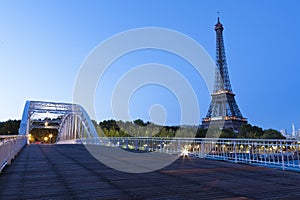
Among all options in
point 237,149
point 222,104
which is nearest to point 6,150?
point 237,149

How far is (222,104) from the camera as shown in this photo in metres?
54.8

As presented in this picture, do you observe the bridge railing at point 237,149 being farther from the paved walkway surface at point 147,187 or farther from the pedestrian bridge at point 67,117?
the pedestrian bridge at point 67,117

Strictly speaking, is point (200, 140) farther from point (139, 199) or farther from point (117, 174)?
point (139, 199)

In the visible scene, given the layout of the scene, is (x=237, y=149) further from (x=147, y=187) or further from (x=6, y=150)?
(x=6, y=150)

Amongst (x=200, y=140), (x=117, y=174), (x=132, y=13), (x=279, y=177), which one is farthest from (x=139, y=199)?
(x=132, y=13)

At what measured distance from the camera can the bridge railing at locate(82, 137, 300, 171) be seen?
22.2 feet

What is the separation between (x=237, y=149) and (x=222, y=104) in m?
48.1

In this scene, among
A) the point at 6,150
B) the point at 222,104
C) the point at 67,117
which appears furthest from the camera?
the point at 222,104

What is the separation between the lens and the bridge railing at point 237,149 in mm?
6753

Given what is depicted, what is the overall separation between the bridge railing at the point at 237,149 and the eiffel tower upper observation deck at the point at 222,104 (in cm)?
4032

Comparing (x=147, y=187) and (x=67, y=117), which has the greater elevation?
(x=67, y=117)

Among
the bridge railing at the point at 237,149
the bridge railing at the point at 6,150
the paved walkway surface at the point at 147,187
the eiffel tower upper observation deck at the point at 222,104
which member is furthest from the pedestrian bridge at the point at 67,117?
the eiffel tower upper observation deck at the point at 222,104

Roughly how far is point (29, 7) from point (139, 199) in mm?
29239

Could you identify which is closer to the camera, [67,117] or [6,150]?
[6,150]
